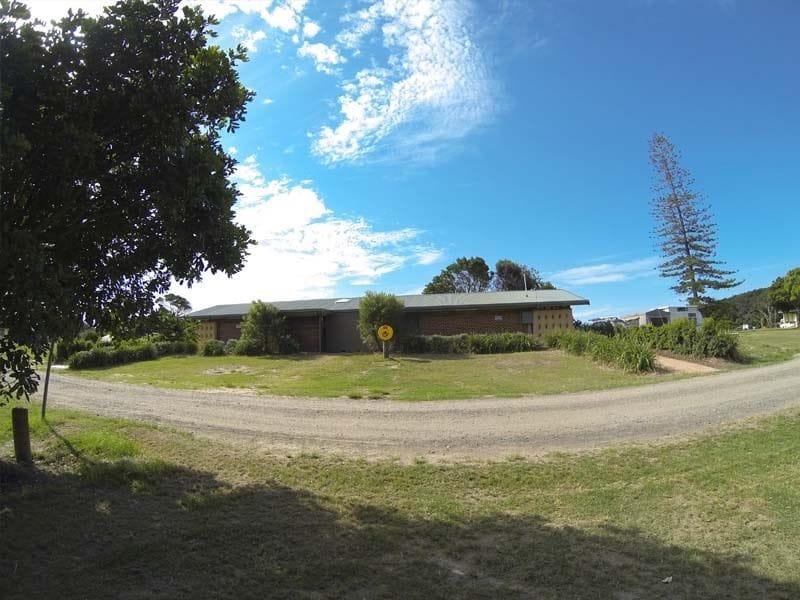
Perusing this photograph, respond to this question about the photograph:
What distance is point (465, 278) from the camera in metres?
65.9

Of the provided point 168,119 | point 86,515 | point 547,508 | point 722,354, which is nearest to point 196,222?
point 168,119

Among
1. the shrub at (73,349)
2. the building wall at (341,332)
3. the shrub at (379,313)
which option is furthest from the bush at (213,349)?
the shrub at (379,313)

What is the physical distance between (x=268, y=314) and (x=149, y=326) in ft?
72.9

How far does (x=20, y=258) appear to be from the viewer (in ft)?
13.5

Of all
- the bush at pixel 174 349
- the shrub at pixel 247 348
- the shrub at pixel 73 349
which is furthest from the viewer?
the bush at pixel 174 349

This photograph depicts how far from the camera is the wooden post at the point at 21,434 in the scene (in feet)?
22.5

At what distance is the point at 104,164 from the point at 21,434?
4.08m

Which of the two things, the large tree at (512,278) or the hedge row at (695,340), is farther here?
the large tree at (512,278)

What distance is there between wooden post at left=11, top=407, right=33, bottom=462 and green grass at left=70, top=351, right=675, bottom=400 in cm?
755

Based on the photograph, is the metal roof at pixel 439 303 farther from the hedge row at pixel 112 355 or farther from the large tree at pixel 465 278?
the large tree at pixel 465 278

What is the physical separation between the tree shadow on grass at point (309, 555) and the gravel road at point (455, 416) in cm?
273

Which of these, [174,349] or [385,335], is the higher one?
[385,335]

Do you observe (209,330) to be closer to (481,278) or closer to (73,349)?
(73,349)

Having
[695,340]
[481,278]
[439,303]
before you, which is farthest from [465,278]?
[695,340]
